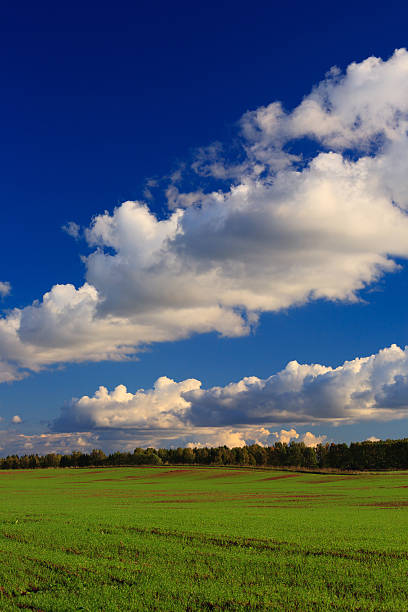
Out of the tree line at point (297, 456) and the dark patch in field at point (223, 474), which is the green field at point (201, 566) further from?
the tree line at point (297, 456)

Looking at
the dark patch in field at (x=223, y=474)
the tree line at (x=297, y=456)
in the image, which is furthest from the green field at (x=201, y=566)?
the tree line at (x=297, y=456)

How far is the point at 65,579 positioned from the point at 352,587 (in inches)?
340

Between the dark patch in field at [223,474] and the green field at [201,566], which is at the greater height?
the green field at [201,566]

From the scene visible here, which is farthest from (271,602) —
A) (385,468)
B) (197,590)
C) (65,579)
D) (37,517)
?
(385,468)

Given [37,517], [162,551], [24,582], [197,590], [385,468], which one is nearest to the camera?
[197,590]

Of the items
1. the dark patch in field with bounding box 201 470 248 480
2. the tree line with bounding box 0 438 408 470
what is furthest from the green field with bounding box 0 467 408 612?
the tree line with bounding box 0 438 408 470

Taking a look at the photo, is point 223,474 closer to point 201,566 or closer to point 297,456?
point 297,456

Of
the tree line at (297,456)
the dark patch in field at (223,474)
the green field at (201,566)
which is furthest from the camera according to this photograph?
the tree line at (297,456)

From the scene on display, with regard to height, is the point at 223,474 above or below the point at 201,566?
below

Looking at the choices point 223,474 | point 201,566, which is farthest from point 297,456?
point 201,566

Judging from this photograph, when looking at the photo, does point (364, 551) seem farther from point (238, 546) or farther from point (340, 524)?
point (340, 524)

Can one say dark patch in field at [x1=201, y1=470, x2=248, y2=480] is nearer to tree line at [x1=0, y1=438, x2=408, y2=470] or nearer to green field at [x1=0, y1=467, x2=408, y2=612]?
tree line at [x1=0, y1=438, x2=408, y2=470]

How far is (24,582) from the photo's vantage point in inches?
564

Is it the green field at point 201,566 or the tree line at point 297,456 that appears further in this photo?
the tree line at point 297,456
